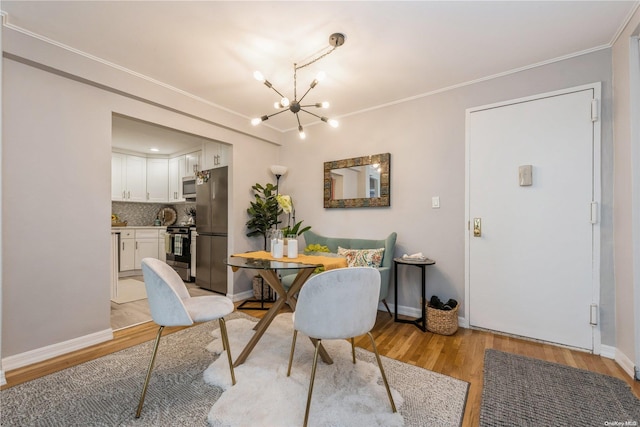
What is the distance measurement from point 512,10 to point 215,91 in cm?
274

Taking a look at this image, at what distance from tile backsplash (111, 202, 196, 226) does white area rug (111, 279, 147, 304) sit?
148cm

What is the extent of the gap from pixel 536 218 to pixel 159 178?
632 cm

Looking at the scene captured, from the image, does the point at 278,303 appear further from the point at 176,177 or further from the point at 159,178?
the point at 159,178

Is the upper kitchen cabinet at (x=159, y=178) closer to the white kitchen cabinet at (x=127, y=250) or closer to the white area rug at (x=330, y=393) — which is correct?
the white kitchen cabinet at (x=127, y=250)

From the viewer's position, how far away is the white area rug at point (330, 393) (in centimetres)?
148

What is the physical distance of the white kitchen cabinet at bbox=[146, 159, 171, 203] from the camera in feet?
18.8

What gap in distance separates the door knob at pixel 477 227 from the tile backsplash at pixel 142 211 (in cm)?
513

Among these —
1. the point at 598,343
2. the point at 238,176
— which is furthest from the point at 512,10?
the point at 238,176

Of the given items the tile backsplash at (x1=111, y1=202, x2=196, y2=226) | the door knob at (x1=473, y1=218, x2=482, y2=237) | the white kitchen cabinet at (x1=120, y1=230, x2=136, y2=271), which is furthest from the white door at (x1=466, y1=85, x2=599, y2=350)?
the white kitchen cabinet at (x1=120, y1=230, x2=136, y2=271)

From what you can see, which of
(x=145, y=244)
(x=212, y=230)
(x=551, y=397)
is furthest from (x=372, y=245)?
(x=145, y=244)

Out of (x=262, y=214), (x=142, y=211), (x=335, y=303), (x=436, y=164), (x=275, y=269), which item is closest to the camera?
(x=335, y=303)

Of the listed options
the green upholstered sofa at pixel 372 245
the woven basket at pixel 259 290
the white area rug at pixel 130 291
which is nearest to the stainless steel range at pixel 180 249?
the white area rug at pixel 130 291

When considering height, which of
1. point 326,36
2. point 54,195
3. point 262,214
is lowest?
point 262,214

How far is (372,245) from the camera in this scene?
329 cm
